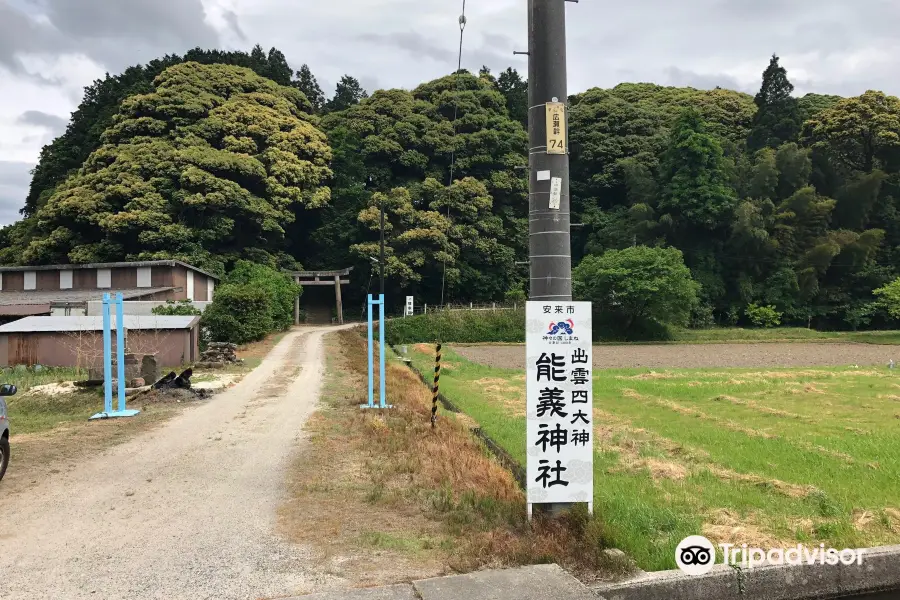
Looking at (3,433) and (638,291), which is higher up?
(638,291)

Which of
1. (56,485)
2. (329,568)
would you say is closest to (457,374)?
(56,485)

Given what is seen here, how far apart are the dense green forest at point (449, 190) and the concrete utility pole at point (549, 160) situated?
93.5 feet

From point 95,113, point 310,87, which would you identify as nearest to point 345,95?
point 310,87

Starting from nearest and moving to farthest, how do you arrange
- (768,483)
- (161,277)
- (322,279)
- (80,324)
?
(768,483)
(80,324)
(161,277)
(322,279)

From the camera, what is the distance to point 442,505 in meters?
5.20

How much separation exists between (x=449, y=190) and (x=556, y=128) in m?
34.8

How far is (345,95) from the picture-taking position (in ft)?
196

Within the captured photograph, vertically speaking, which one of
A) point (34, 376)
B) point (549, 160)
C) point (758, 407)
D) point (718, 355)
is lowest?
point (718, 355)

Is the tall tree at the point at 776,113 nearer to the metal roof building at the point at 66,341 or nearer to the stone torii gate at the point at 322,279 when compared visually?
the stone torii gate at the point at 322,279

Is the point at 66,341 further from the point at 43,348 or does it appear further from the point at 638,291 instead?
the point at 638,291

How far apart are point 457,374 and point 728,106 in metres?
42.2

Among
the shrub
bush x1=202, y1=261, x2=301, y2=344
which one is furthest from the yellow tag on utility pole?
the shrub

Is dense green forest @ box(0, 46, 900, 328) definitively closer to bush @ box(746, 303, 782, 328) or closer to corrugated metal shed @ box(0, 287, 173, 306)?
bush @ box(746, 303, 782, 328)

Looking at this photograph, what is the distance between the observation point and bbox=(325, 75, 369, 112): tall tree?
5831 centimetres
